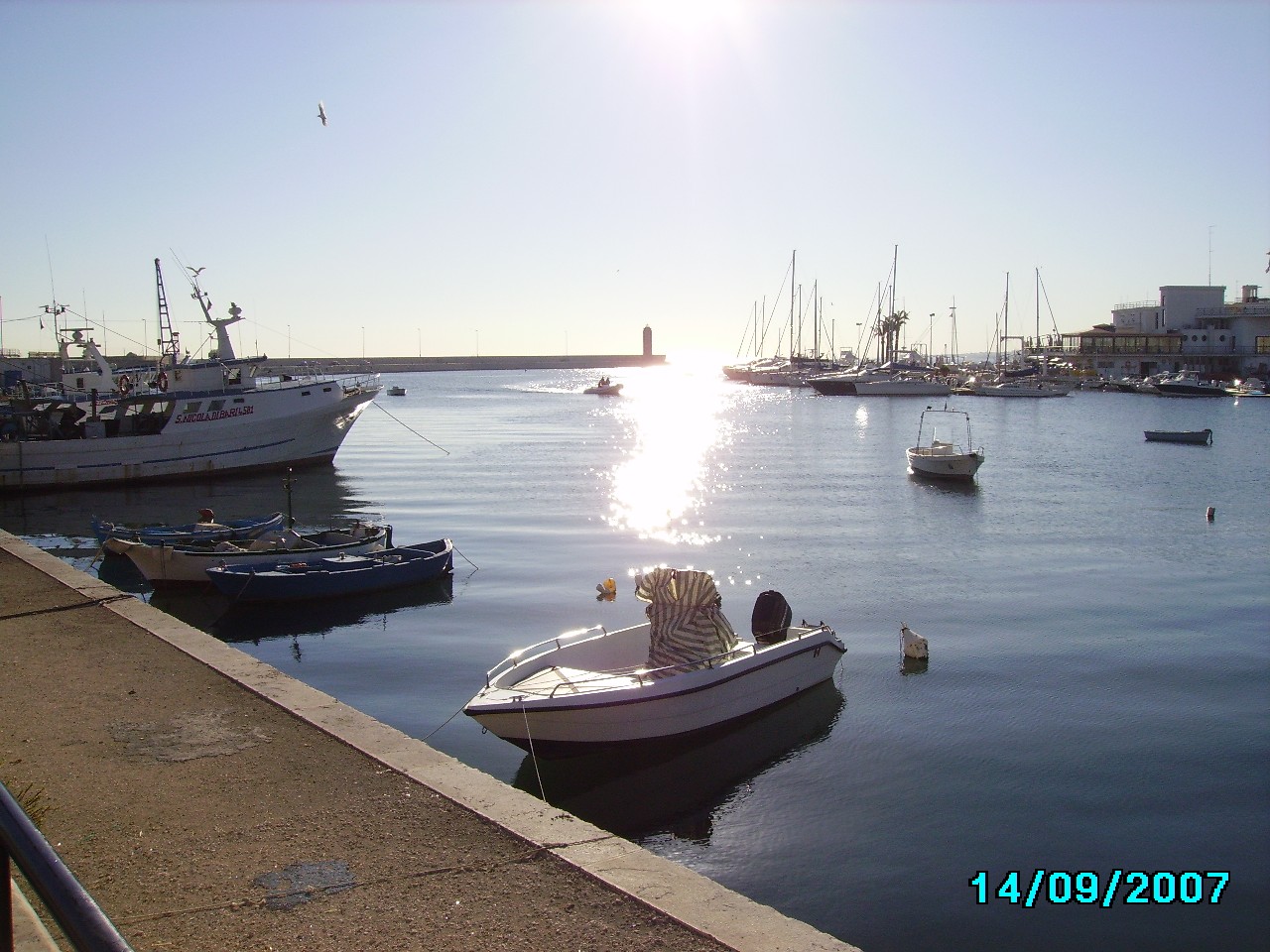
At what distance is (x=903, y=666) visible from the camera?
1725cm

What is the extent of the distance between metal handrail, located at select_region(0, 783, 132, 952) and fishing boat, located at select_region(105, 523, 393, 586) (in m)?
20.8

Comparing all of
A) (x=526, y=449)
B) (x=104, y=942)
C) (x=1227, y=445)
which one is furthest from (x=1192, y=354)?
(x=104, y=942)

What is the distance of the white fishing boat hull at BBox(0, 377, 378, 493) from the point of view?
41.9 metres

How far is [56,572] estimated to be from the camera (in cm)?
1590

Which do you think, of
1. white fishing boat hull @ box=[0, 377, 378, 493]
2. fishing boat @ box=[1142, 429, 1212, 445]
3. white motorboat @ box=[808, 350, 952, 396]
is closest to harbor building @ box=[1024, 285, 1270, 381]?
white motorboat @ box=[808, 350, 952, 396]

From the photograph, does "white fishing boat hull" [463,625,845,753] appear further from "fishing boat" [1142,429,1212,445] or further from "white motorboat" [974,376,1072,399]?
"white motorboat" [974,376,1072,399]

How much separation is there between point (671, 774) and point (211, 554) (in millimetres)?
14017

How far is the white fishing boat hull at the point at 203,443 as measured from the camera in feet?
138

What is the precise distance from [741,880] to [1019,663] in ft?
30.4

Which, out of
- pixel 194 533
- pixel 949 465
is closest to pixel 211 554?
pixel 194 533

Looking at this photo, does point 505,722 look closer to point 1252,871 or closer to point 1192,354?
point 1252,871
